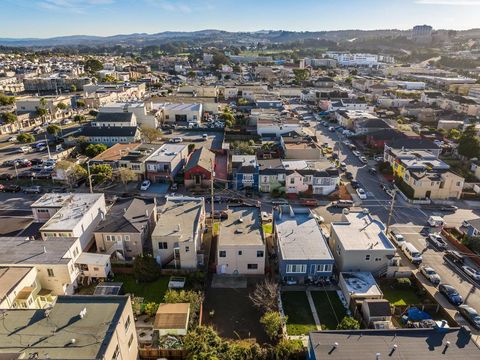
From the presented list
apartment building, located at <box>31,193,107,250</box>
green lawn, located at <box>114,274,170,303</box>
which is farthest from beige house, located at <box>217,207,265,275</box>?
apartment building, located at <box>31,193,107,250</box>

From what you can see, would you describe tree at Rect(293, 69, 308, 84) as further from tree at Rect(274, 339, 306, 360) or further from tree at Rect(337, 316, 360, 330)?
tree at Rect(274, 339, 306, 360)

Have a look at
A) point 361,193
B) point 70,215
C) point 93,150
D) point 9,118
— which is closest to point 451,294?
point 361,193

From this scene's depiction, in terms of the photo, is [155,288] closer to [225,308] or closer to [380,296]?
[225,308]

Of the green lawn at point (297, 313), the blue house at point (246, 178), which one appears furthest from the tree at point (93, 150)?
the green lawn at point (297, 313)

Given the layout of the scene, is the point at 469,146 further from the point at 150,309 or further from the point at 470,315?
the point at 150,309

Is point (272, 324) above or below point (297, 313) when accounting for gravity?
above

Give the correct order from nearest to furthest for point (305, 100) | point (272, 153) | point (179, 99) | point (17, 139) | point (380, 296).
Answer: point (380, 296) → point (272, 153) → point (17, 139) → point (179, 99) → point (305, 100)

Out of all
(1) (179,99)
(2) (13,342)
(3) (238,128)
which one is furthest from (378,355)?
(1) (179,99)
